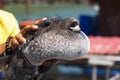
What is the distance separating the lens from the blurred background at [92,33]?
389 cm

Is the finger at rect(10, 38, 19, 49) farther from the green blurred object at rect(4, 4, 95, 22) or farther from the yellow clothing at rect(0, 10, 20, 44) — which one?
the green blurred object at rect(4, 4, 95, 22)

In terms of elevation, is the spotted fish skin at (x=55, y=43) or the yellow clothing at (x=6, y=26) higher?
the spotted fish skin at (x=55, y=43)

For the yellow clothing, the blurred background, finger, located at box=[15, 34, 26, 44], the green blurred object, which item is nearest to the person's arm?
finger, located at box=[15, 34, 26, 44]

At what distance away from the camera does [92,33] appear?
6668 mm

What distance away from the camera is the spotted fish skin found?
0.79m

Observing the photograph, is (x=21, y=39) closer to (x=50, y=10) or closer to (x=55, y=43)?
(x=55, y=43)

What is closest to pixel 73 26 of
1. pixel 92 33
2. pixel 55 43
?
pixel 55 43

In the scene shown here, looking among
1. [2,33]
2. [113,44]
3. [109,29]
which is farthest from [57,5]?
[2,33]

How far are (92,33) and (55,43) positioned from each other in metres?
5.89

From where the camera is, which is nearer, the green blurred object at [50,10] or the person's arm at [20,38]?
the person's arm at [20,38]

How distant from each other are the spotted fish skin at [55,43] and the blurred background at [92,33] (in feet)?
8.07

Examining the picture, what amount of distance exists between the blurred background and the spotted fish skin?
8.07 feet

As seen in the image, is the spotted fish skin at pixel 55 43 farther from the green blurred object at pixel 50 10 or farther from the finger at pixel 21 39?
the green blurred object at pixel 50 10

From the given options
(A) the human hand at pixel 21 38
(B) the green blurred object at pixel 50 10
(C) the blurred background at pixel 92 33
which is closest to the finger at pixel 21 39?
(A) the human hand at pixel 21 38
